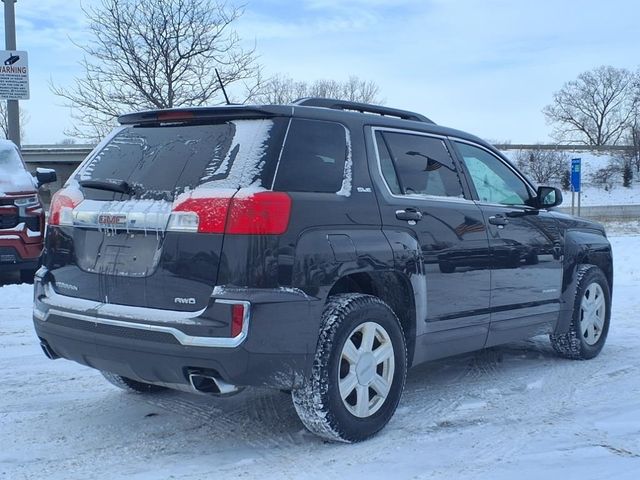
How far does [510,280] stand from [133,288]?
2.71m

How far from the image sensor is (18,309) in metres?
8.09

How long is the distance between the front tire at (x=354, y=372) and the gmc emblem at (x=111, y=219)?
46.0 inches

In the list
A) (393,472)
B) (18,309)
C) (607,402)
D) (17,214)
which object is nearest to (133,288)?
(393,472)

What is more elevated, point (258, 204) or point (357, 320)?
point (258, 204)

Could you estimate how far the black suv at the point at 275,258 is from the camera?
141 inches

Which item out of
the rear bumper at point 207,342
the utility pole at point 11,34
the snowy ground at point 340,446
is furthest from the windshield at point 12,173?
the rear bumper at point 207,342

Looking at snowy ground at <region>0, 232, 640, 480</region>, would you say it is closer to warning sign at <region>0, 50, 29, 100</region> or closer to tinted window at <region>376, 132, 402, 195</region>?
tinted window at <region>376, 132, 402, 195</region>

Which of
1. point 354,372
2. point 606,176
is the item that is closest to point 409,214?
point 354,372

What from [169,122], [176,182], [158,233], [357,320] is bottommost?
[357,320]

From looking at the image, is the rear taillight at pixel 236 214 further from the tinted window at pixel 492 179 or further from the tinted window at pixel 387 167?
the tinted window at pixel 492 179

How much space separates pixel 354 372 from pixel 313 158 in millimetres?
1185

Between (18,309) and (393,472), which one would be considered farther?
(18,309)

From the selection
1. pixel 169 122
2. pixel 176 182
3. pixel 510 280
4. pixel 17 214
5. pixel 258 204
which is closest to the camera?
pixel 258 204

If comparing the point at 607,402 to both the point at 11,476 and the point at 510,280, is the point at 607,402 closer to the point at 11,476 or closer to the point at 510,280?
the point at 510,280
